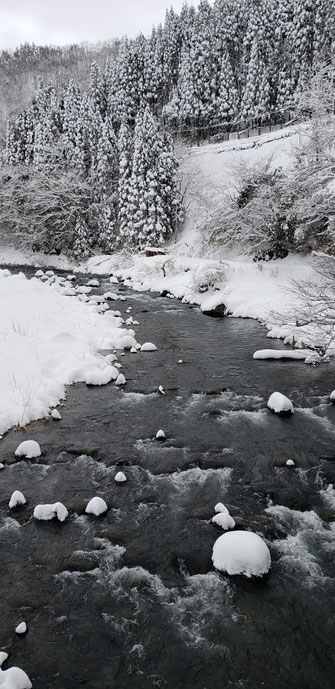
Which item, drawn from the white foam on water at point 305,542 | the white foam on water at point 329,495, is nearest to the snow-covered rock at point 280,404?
the white foam on water at point 329,495

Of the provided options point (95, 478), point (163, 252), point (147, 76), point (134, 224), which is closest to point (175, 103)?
point (147, 76)

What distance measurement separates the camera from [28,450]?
8203 millimetres

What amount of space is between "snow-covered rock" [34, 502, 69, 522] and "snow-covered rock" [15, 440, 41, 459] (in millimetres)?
1893

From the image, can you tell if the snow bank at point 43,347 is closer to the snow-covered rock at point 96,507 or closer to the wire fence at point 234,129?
the snow-covered rock at point 96,507

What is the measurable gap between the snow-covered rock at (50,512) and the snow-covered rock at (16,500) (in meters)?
0.43

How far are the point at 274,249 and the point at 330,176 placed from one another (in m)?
5.18

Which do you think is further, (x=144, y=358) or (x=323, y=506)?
(x=144, y=358)

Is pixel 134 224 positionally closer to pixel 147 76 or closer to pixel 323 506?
pixel 323 506

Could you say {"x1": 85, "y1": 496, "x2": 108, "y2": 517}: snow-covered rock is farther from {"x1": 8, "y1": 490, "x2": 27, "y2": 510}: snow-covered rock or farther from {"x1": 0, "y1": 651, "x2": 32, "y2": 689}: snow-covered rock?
{"x1": 0, "y1": 651, "x2": 32, "y2": 689}: snow-covered rock

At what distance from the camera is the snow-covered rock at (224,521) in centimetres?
630

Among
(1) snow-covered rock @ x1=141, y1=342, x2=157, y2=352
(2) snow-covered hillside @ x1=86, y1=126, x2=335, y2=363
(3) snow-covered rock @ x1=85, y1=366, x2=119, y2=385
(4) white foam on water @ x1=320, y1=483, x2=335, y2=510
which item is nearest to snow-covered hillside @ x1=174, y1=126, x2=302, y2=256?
(2) snow-covered hillside @ x1=86, y1=126, x2=335, y2=363

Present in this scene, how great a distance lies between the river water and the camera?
4.42 meters

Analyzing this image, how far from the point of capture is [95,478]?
298 inches

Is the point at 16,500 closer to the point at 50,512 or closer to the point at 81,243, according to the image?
the point at 50,512
